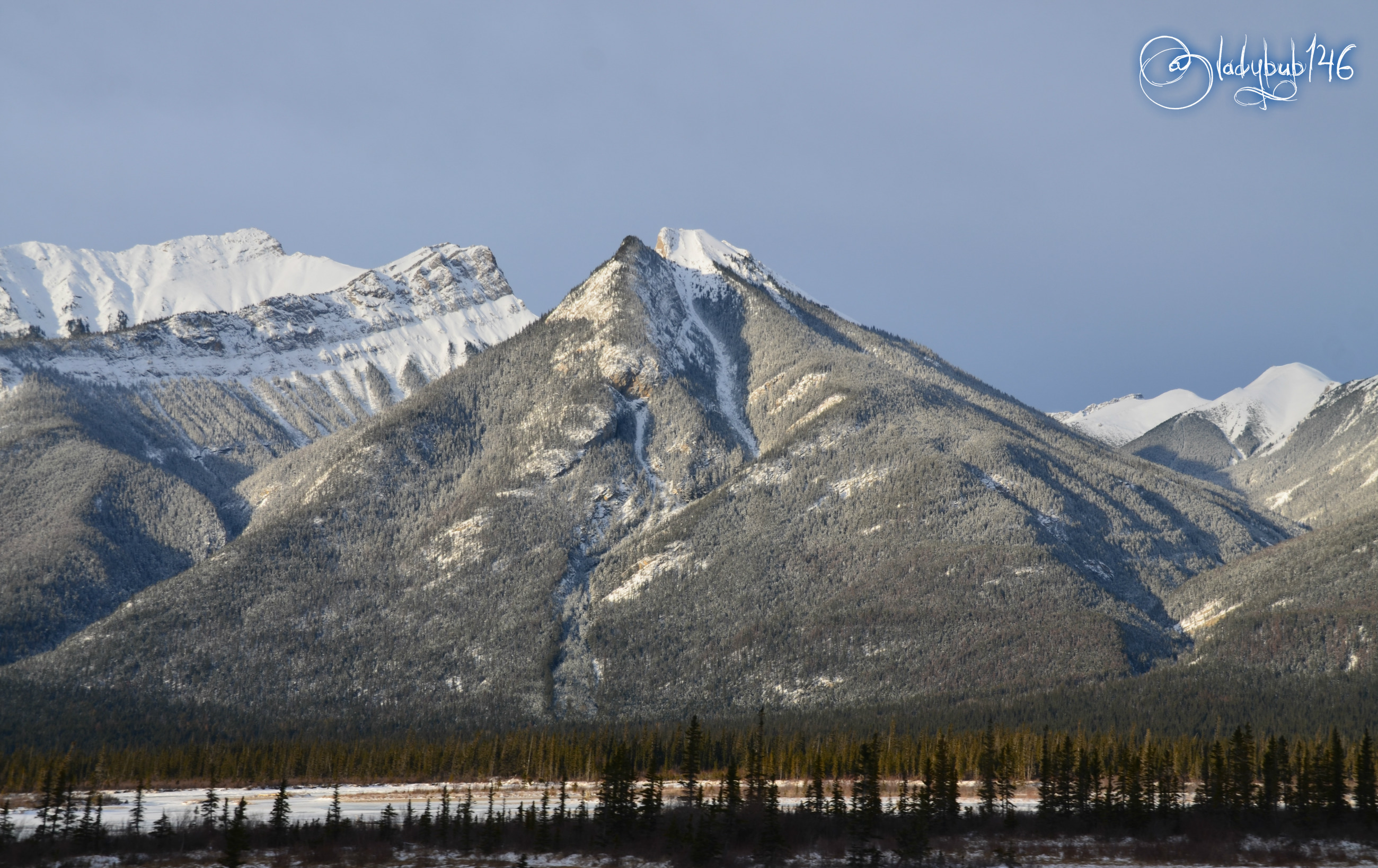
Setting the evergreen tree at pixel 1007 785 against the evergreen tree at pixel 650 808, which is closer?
the evergreen tree at pixel 650 808

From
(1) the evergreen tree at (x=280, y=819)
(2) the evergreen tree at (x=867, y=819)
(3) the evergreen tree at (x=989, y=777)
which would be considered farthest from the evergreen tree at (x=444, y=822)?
(3) the evergreen tree at (x=989, y=777)

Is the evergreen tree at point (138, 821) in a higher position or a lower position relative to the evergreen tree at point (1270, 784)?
lower

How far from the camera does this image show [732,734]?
190875mm

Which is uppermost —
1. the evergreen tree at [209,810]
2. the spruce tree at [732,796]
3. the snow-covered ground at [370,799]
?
the spruce tree at [732,796]

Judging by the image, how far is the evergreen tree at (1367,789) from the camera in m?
118

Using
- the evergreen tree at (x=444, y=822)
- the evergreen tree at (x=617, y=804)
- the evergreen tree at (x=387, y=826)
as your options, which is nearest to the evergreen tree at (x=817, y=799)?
the evergreen tree at (x=617, y=804)

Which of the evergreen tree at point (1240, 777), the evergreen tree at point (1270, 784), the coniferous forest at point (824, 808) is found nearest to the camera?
the coniferous forest at point (824, 808)

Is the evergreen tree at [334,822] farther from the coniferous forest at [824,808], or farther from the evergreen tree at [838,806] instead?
the evergreen tree at [838,806]

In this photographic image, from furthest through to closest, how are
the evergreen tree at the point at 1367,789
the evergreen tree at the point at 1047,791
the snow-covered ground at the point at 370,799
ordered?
1. the snow-covered ground at the point at 370,799
2. the evergreen tree at the point at 1047,791
3. the evergreen tree at the point at 1367,789

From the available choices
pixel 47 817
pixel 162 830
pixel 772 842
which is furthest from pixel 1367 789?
pixel 47 817

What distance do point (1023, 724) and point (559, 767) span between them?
265 ft

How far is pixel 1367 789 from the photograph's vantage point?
120688 millimetres

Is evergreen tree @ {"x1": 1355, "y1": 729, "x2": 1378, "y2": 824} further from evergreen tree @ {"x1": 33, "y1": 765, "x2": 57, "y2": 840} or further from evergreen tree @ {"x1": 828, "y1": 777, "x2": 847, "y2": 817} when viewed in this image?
evergreen tree @ {"x1": 33, "y1": 765, "x2": 57, "y2": 840}

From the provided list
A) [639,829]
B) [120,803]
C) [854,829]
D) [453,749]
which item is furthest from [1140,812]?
[120,803]
